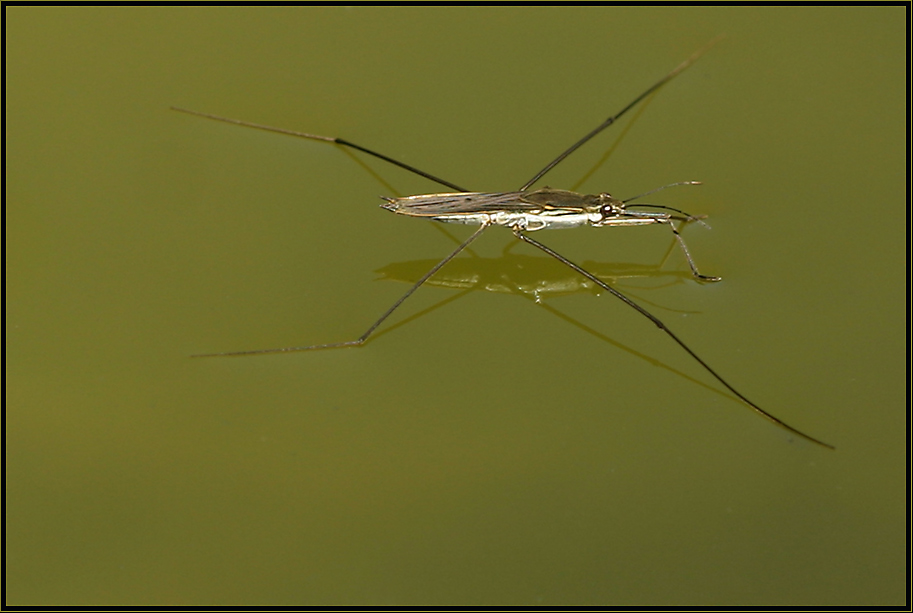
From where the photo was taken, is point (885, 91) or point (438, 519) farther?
point (885, 91)

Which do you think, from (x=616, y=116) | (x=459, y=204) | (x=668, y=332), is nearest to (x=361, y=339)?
(x=459, y=204)

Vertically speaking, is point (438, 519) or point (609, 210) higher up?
point (609, 210)

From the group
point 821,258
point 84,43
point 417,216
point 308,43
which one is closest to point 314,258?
point 417,216

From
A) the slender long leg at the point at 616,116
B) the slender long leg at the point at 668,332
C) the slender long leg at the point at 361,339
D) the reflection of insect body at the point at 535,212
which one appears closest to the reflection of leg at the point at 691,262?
the reflection of insect body at the point at 535,212

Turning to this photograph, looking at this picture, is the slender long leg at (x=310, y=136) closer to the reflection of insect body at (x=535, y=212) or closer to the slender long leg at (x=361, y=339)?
the reflection of insect body at (x=535, y=212)

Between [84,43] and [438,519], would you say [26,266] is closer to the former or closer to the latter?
[84,43]

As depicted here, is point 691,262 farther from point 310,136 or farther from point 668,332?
point 310,136

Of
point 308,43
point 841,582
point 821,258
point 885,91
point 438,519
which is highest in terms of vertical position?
point 308,43
